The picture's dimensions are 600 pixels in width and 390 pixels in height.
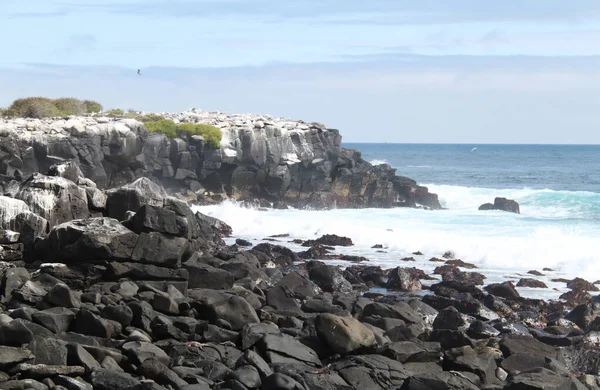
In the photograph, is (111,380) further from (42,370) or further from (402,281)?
(402,281)

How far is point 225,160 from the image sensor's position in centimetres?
4869

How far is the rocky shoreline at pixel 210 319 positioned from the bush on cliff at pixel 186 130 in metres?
26.0

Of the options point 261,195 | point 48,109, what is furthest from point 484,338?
point 48,109

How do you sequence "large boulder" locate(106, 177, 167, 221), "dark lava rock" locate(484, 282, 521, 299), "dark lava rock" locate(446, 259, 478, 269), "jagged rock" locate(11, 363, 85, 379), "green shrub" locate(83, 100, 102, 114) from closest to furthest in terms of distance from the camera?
1. "jagged rock" locate(11, 363, 85, 379)
2. "large boulder" locate(106, 177, 167, 221)
3. "dark lava rock" locate(484, 282, 521, 299)
4. "dark lava rock" locate(446, 259, 478, 269)
5. "green shrub" locate(83, 100, 102, 114)

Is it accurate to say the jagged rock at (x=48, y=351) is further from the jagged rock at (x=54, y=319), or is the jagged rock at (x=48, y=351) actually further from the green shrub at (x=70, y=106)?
the green shrub at (x=70, y=106)

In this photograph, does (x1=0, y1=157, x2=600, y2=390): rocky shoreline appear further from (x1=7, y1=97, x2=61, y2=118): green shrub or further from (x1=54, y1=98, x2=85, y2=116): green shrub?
(x1=54, y1=98, x2=85, y2=116): green shrub

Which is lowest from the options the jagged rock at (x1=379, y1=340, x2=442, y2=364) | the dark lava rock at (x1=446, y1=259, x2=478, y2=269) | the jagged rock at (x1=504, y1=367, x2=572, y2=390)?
the dark lava rock at (x1=446, y1=259, x2=478, y2=269)

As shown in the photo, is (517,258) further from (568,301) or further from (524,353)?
(524,353)

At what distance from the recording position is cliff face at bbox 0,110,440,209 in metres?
41.3

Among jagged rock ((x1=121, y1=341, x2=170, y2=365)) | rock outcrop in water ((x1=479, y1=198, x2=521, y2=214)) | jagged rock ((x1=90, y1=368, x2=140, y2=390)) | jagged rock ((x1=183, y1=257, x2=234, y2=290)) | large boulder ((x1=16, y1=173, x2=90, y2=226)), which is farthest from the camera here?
rock outcrop in water ((x1=479, y1=198, x2=521, y2=214))

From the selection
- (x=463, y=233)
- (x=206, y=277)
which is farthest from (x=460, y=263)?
(x=206, y=277)

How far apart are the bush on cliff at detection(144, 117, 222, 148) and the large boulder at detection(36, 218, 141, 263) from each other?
3103 centimetres

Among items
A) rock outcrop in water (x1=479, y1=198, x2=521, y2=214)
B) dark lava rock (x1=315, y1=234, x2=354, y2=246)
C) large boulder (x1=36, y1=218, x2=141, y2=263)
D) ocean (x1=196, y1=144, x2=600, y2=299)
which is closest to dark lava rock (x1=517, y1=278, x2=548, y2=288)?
ocean (x1=196, y1=144, x2=600, y2=299)

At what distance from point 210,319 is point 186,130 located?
1402 inches
